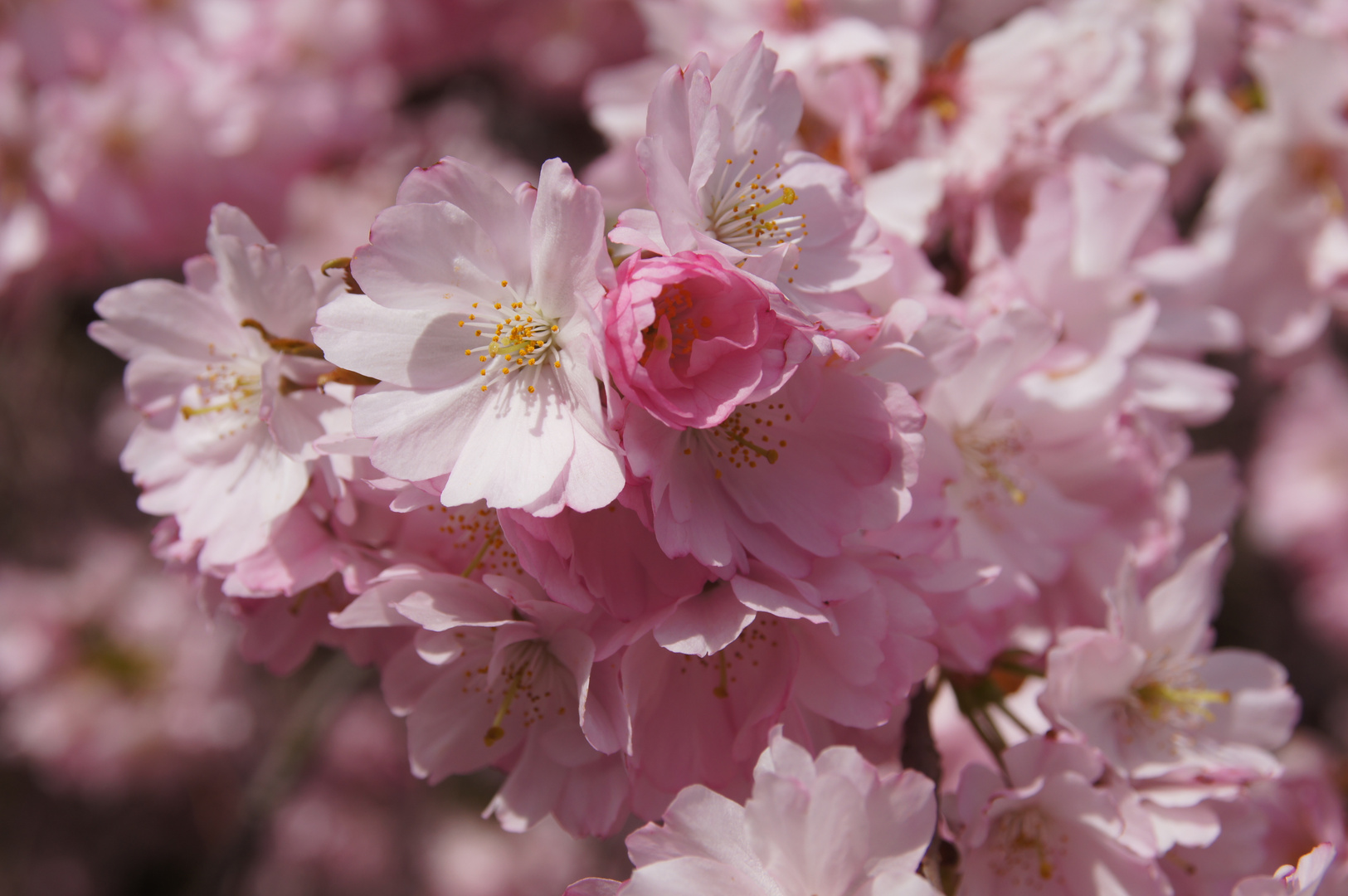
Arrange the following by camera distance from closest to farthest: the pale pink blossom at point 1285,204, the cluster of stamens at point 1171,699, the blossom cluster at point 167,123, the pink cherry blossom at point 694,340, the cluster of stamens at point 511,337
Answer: the pink cherry blossom at point 694,340 < the cluster of stamens at point 511,337 < the cluster of stamens at point 1171,699 < the pale pink blossom at point 1285,204 < the blossom cluster at point 167,123

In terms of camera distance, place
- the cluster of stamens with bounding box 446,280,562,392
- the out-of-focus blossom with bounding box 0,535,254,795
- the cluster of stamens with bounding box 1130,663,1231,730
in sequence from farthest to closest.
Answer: the out-of-focus blossom with bounding box 0,535,254,795 → the cluster of stamens with bounding box 1130,663,1231,730 → the cluster of stamens with bounding box 446,280,562,392

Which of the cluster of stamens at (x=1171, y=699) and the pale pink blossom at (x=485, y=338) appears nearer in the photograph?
the pale pink blossom at (x=485, y=338)

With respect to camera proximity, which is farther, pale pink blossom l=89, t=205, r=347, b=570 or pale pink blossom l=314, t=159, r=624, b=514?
pale pink blossom l=89, t=205, r=347, b=570

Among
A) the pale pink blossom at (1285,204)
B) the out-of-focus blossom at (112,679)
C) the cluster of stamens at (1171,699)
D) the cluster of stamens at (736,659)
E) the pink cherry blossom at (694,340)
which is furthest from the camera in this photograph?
the out-of-focus blossom at (112,679)

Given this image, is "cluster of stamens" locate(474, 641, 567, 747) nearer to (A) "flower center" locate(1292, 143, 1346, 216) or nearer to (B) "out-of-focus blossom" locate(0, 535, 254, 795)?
(A) "flower center" locate(1292, 143, 1346, 216)

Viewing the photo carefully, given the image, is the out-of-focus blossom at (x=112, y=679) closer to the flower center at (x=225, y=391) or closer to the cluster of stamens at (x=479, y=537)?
the flower center at (x=225, y=391)

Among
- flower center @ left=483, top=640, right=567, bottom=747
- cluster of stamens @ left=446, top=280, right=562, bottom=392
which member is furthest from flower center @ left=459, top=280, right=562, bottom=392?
flower center @ left=483, top=640, right=567, bottom=747

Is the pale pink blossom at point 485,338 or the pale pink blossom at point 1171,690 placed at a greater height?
the pale pink blossom at point 485,338

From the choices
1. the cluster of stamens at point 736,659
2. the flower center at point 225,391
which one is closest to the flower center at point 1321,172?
the cluster of stamens at point 736,659
